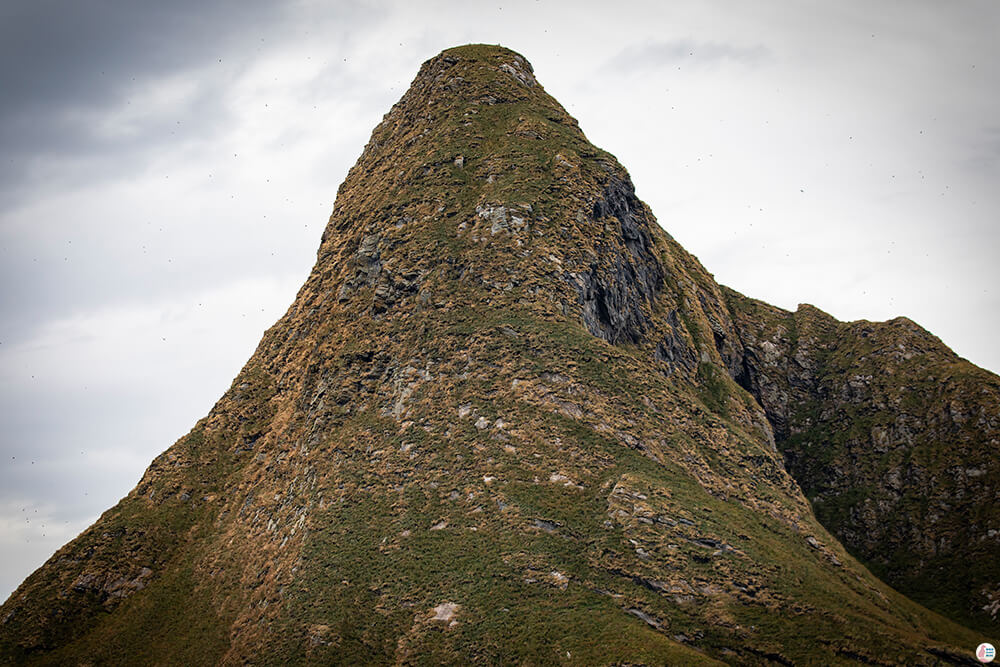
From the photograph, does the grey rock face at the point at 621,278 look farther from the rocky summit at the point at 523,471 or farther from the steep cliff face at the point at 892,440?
the steep cliff face at the point at 892,440

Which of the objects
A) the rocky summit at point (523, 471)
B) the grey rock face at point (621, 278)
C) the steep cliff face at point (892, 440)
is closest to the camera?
the rocky summit at point (523, 471)

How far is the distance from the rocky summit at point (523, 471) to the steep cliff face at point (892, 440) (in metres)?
0.49

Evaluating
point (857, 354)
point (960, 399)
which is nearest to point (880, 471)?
point (960, 399)

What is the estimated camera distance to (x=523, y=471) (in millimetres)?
82062

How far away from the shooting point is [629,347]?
108438 millimetres

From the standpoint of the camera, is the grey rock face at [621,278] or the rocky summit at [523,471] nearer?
the rocky summit at [523,471]

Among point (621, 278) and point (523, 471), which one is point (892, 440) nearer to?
point (621, 278)

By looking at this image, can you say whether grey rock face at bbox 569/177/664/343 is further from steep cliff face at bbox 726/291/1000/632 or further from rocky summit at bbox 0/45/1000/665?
steep cliff face at bbox 726/291/1000/632

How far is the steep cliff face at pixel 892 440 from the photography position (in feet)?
344

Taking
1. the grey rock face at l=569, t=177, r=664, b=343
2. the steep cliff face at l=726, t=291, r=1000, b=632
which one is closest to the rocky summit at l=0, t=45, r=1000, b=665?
the steep cliff face at l=726, t=291, r=1000, b=632

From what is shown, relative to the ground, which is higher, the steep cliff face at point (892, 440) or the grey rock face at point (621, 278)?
the grey rock face at point (621, 278)

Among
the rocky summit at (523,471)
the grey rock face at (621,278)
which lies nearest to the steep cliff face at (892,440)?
the rocky summit at (523,471)

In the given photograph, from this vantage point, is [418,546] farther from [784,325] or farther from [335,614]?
[784,325]

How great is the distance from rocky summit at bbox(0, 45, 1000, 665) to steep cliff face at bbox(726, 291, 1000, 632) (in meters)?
0.49
